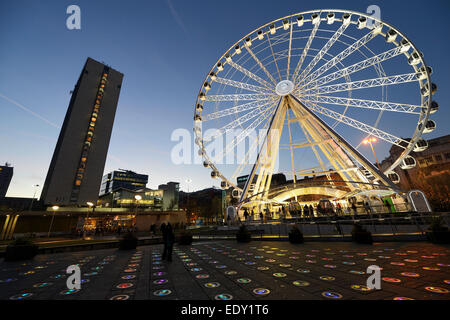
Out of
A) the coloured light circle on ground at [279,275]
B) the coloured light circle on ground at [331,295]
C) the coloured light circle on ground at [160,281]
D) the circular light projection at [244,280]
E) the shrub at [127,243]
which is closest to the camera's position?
the coloured light circle on ground at [331,295]

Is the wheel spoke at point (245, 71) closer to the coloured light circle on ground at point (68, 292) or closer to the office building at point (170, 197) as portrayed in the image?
the coloured light circle on ground at point (68, 292)

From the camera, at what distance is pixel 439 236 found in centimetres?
911

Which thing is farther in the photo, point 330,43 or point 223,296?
point 330,43

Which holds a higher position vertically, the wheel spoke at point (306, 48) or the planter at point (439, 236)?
the wheel spoke at point (306, 48)

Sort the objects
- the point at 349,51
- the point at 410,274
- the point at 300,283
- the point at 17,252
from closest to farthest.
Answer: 1. the point at 300,283
2. the point at 410,274
3. the point at 17,252
4. the point at 349,51

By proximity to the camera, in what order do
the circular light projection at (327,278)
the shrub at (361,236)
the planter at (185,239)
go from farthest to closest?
the planter at (185,239) → the shrub at (361,236) → the circular light projection at (327,278)

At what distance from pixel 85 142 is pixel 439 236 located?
7335 cm

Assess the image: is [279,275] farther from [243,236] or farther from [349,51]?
[349,51]

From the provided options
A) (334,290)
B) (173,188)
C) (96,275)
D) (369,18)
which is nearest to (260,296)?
(334,290)

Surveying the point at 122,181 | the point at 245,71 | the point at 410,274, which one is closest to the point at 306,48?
the point at 245,71

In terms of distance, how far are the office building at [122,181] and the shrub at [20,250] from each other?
12327 centimetres

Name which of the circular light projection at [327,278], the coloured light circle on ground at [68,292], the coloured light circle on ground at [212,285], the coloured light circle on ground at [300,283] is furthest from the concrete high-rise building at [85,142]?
the circular light projection at [327,278]

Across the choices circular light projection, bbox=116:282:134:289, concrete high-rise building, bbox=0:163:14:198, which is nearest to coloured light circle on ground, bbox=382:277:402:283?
circular light projection, bbox=116:282:134:289

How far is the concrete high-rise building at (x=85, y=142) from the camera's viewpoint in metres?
51.3
